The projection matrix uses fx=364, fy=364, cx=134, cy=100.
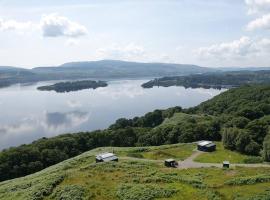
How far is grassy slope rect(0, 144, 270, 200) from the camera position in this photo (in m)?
38.1

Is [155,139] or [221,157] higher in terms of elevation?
[221,157]

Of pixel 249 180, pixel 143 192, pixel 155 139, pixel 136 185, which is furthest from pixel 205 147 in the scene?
pixel 143 192

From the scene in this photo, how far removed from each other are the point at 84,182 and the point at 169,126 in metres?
61.2

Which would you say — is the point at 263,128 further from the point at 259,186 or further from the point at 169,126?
the point at 259,186

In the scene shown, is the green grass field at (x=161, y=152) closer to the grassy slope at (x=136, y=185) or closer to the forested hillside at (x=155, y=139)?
the forested hillside at (x=155, y=139)

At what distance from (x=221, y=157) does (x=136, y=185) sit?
3185 centimetres

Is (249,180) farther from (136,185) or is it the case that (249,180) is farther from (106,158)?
(106,158)


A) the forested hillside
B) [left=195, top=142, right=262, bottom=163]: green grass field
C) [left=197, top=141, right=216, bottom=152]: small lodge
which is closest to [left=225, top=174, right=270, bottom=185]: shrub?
[left=195, top=142, right=262, bottom=163]: green grass field

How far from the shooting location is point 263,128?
8669 centimetres

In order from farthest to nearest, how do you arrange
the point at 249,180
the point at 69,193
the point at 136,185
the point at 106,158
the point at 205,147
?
the point at 205,147 < the point at 106,158 < the point at 249,180 < the point at 136,185 < the point at 69,193

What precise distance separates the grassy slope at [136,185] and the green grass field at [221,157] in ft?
46.3

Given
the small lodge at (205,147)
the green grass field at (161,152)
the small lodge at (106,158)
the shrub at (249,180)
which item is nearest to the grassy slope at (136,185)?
the shrub at (249,180)

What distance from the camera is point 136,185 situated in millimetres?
40844

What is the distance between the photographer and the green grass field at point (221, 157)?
64.6 m
